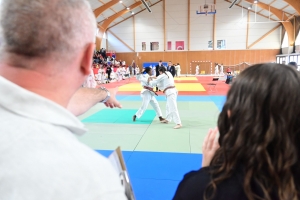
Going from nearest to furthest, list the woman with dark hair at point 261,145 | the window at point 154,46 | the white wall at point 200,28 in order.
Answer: the woman with dark hair at point 261,145
the white wall at point 200,28
the window at point 154,46

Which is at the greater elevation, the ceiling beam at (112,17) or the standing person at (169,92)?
the ceiling beam at (112,17)

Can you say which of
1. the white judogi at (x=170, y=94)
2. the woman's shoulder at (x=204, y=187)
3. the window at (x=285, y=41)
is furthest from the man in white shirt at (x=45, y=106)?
the window at (x=285, y=41)

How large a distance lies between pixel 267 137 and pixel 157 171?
3837mm

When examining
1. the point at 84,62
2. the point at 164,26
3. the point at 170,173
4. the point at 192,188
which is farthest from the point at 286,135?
the point at 164,26

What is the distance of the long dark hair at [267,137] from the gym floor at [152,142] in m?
1.34

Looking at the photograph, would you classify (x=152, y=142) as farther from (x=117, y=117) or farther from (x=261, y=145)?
(x=261, y=145)

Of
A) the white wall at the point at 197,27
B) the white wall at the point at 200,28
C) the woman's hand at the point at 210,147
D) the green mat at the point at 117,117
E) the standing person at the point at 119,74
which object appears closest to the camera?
the woman's hand at the point at 210,147

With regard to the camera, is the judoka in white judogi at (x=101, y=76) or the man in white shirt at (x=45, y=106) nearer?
the man in white shirt at (x=45, y=106)

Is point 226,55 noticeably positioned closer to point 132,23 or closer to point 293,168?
point 132,23

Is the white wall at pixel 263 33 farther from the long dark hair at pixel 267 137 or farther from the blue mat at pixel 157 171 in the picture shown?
the long dark hair at pixel 267 137

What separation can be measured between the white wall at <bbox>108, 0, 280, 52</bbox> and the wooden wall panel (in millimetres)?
679

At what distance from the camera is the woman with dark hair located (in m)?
1.17


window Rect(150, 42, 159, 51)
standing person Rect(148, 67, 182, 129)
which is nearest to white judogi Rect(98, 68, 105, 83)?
window Rect(150, 42, 159, 51)

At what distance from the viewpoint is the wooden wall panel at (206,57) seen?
32.6 meters
